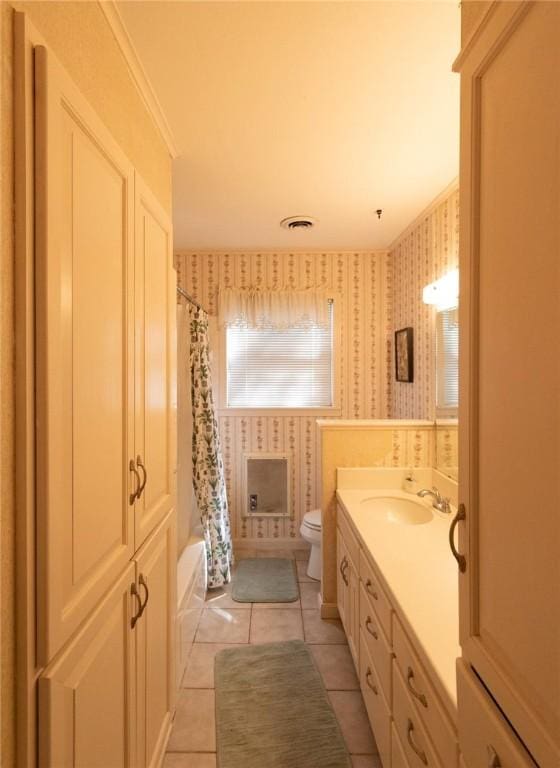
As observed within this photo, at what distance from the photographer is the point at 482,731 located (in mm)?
662

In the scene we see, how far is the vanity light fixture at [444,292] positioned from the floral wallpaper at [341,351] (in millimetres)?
919

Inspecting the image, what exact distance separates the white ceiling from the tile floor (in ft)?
8.38

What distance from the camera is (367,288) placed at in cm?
328

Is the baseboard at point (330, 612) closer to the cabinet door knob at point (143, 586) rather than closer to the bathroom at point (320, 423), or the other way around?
the bathroom at point (320, 423)

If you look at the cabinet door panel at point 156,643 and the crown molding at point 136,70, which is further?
the cabinet door panel at point 156,643

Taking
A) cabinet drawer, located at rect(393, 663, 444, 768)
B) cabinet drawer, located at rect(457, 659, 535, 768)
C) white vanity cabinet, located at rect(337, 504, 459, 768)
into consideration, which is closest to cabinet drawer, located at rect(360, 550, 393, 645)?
white vanity cabinet, located at rect(337, 504, 459, 768)

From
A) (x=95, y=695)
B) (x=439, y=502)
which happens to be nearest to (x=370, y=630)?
(x=439, y=502)

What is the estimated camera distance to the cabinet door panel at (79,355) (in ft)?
2.31

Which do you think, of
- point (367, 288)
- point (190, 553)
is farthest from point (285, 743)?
point (367, 288)

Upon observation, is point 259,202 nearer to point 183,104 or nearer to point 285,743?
point 183,104

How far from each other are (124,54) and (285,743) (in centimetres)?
260

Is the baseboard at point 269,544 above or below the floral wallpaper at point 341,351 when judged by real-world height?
below

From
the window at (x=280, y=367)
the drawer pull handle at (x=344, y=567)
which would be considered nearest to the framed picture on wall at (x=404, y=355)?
the window at (x=280, y=367)

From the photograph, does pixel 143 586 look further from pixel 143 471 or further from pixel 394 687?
pixel 394 687
